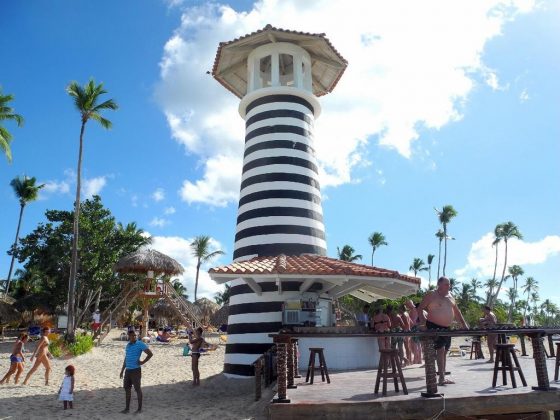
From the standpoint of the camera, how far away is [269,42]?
16.0 meters

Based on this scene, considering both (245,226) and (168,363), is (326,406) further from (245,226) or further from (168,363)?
(168,363)

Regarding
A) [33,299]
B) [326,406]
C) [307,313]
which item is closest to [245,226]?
[307,313]

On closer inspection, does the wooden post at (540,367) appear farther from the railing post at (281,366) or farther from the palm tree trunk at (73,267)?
the palm tree trunk at (73,267)

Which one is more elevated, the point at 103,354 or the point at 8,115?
the point at 8,115

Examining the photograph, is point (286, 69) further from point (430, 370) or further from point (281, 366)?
point (430, 370)

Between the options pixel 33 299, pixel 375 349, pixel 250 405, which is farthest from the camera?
pixel 33 299

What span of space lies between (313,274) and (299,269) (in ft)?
1.11

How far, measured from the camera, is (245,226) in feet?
46.5

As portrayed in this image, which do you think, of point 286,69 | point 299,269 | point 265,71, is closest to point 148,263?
point 265,71

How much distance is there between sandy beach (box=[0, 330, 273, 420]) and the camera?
9875mm

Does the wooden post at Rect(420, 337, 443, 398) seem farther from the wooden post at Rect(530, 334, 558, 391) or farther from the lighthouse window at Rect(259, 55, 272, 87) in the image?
the lighthouse window at Rect(259, 55, 272, 87)

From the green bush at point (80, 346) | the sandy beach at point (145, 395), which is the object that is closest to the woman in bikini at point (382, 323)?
the sandy beach at point (145, 395)

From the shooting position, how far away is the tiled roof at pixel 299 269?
10648mm

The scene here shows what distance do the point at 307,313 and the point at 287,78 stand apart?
9.02 meters
